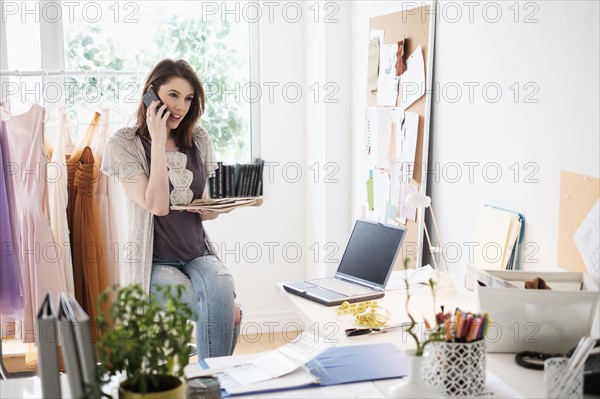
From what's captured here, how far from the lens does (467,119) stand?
105 inches

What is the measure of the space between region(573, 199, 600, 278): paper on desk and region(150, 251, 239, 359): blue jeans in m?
1.23

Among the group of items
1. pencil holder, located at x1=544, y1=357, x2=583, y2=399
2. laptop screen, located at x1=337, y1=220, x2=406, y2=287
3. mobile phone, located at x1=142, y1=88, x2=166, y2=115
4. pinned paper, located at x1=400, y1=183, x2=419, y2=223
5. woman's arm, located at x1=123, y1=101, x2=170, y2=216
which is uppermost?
mobile phone, located at x1=142, y1=88, x2=166, y2=115

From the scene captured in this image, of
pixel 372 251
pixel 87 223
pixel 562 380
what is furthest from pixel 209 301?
pixel 562 380

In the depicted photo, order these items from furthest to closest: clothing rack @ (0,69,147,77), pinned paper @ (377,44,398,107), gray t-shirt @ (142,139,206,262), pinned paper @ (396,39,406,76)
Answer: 1. clothing rack @ (0,69,147,77)
2. pinned paper @ (377,44,398,107)
3. pinned paper @ (396,39,406,76)
4. gray t-shirt @ (142,139,206,262)

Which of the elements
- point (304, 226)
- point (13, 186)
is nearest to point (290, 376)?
point (13, 186)

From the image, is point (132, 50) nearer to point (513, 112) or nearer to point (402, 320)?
point (513, 112)

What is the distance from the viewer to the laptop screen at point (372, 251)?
2443 millimetres

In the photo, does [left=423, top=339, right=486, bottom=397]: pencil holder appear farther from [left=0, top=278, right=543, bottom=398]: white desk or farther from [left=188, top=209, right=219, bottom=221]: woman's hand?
[left=188, top=209, right=219, bottom=221]: woman's hand

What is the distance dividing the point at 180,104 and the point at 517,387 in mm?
1693

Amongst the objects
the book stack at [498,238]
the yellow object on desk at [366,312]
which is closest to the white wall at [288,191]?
the book stack at [498,238]

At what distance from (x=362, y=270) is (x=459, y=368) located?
1.01 meters

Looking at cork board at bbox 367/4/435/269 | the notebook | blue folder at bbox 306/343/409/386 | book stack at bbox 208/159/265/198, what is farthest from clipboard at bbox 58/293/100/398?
book stack at bbox 208/159/265/198

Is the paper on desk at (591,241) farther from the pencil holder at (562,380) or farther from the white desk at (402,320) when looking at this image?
the pencil holder at (562,380)

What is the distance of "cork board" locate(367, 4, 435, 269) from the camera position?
9.46 ft
